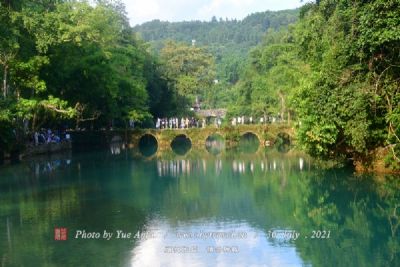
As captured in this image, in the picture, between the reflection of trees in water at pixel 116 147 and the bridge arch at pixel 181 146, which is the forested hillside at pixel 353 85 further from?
the reflection of trees in water at pixel 116 147

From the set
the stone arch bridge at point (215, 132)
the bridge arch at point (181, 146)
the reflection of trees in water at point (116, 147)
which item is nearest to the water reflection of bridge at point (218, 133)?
the stone arch bridge at point (215, 132)

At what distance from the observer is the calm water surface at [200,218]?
14.9 meters

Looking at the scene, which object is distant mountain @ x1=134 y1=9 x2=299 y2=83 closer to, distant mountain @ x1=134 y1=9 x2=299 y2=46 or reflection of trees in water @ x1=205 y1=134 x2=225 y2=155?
distant mountain @ x1=134 y1=9 x2=299 y2=46

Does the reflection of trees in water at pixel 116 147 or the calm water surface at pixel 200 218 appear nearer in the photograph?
the calm water surface at pixel 200 218

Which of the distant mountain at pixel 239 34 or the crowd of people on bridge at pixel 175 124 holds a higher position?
the distant mountain at pixel 239 34

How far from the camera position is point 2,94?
117 ft

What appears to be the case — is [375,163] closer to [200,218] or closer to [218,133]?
[200,218]

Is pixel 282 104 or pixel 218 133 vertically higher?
pixel 282 104

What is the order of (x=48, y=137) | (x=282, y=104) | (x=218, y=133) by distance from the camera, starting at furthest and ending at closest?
1. (x=282, y=104)
2. (x=218, y=133)
3. (x=48, y=137)

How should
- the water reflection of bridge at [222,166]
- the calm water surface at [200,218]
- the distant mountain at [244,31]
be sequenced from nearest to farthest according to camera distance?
the calm water surface at [200,218] < the water reflection of bridge at [222,166] < the distant mountain at [244,31]

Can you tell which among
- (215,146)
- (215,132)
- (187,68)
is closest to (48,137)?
(215,132)

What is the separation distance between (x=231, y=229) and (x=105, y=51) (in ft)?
111

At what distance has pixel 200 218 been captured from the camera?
1959 centimetres

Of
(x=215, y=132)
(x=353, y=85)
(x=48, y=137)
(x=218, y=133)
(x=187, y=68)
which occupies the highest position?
(x=187, y=68)
